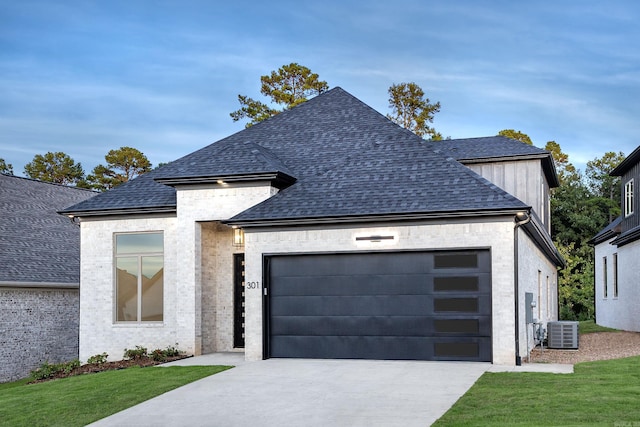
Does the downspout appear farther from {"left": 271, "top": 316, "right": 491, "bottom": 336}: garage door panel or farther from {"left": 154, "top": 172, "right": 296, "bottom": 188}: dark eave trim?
{"left": 154, "top": 172, "right": 296, "bottom": 188}: dark eave trim

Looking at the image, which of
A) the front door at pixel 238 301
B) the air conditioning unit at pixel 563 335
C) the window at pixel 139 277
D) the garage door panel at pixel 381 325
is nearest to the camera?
the garage door panel at pixel 381 325

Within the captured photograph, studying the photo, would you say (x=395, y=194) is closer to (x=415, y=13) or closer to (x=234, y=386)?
(x=234, y=386)

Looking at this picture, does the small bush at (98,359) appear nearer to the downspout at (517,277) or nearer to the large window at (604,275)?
the downspout at (517,277)

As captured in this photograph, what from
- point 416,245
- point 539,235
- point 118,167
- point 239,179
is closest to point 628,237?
point 539,235

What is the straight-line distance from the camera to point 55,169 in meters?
56.1

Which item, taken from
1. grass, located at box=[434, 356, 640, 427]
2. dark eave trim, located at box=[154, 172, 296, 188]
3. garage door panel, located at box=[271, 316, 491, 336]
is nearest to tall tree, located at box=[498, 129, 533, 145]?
dark eave trim, located at box=[154, 172, 296, 188]

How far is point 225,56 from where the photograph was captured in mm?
30422

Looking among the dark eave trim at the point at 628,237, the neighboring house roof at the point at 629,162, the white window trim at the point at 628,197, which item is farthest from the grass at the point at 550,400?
the white window trim at the point at 628,197

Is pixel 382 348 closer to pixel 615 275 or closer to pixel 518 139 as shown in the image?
pixel 615 275

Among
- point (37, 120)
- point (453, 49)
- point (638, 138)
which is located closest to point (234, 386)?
point (453, 49)

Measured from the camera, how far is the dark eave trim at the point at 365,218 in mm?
15117

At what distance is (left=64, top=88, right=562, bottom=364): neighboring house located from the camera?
50.9ft

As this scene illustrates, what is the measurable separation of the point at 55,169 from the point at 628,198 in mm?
41764

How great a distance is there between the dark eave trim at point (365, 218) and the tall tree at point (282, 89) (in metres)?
27.2
